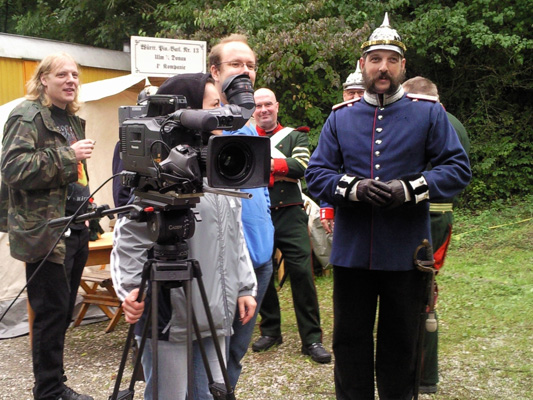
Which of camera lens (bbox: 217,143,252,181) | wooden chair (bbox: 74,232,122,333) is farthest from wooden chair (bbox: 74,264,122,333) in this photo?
camera lens (bbox: 217,143,252,181)

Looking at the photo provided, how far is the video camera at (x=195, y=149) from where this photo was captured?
1979 millimetres

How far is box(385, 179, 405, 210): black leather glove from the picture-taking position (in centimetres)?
296

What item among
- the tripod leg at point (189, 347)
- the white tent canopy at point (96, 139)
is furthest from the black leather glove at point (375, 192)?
the white tent canopy at point (96, 139)

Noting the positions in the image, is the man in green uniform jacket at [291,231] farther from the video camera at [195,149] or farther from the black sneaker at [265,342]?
the video camera at [195,149]

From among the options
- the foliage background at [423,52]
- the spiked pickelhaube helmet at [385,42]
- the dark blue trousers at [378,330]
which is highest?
the foliage background at [423,52]

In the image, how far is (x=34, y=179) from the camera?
3.71m

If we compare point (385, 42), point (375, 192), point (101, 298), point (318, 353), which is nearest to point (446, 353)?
point (318, 353)

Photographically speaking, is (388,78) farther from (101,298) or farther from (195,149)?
(101,298)

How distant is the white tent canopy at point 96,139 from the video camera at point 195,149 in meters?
4.10

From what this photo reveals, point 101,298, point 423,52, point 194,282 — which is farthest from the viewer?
point 423,52

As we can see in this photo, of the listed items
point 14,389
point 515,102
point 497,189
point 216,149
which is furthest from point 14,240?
point 515,102

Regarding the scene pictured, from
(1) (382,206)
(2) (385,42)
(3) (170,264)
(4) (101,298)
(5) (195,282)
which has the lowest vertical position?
(4) (101,298)

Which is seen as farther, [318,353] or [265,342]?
[265,342]

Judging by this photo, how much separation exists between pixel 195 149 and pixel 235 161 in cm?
13
